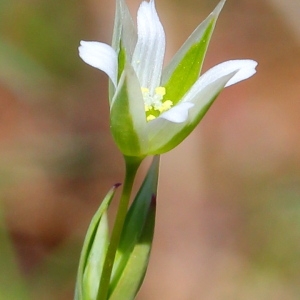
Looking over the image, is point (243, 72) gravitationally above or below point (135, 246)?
above

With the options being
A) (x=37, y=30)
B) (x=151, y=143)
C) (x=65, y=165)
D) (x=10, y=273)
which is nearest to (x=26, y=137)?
(x=65, y=165)

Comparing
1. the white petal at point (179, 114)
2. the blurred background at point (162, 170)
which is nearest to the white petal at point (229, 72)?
the white petal at point (179, 114)

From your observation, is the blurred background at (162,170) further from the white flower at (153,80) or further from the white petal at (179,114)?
the white petal at (179,114)

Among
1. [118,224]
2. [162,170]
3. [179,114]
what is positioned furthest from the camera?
[162,170]

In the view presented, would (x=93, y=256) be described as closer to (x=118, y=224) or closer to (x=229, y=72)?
(x=118, y=224)

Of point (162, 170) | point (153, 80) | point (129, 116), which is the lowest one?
point (162, 170)

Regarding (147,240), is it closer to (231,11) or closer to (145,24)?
(145,24)

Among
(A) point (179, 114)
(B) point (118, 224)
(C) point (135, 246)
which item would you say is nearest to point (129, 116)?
(A) point (179, 114)
